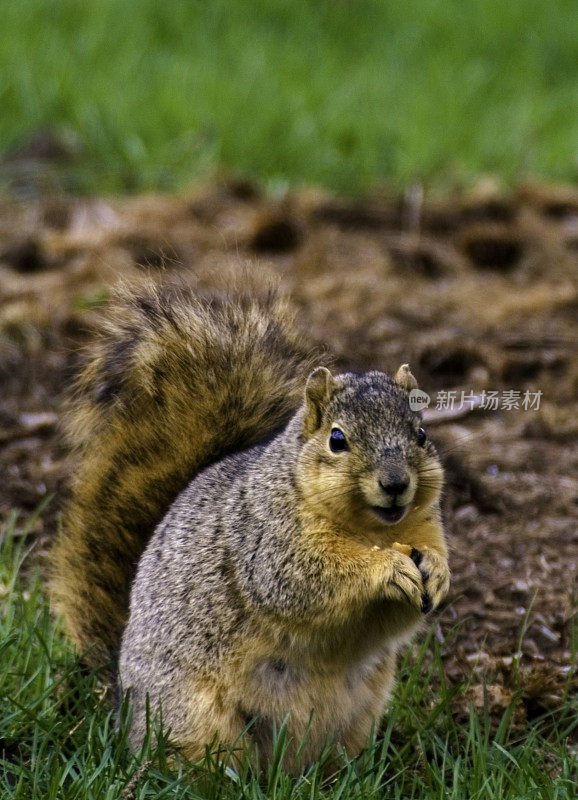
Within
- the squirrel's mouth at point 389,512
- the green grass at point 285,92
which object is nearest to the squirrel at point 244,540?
the squirrel's mouth at point 389,512

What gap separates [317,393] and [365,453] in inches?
8.2

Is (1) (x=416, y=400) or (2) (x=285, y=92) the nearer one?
(1) (x=416, y=400)

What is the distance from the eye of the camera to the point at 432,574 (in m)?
2.23

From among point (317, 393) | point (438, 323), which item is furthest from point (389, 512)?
point (438, 323)

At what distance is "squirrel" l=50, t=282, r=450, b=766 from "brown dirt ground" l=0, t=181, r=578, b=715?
31cm

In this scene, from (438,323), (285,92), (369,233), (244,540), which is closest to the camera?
(244,540)

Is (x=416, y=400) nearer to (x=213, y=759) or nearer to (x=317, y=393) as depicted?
(x=317, y=393)

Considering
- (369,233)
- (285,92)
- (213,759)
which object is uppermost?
(213,759)

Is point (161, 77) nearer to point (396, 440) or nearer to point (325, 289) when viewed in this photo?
point (325, 289)

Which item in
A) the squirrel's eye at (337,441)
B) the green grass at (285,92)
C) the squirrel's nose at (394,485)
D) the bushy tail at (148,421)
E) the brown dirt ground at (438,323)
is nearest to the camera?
the squirrel's nose at (394,485)

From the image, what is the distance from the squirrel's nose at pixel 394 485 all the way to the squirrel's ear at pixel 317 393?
10.1 inches

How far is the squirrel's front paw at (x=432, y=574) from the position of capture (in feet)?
7.28

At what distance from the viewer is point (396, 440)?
7.04 feet

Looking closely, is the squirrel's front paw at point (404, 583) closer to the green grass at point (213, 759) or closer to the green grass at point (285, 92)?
the green grass at point (213, 759)
